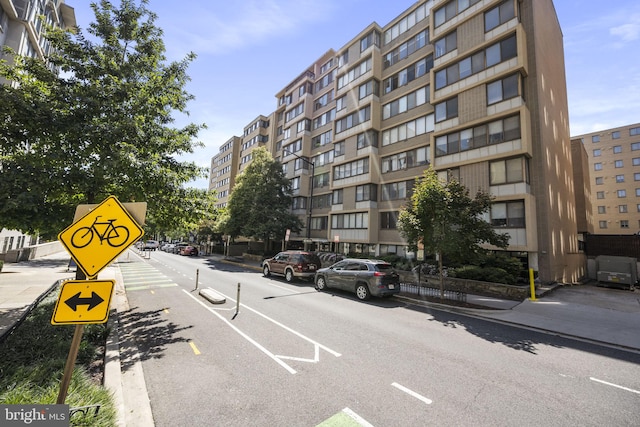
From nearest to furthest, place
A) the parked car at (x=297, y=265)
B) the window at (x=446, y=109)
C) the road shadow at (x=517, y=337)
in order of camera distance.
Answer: the road shadow at (x=517, y=337) → the parked car at (x=297, y=265) → the window at (x=446, y=109)

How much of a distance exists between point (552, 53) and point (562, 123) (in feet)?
19.4

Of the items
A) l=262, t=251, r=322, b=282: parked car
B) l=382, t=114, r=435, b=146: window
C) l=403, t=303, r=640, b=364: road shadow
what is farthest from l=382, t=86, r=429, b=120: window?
l=403, t=303, r=640, b=364: road shadow

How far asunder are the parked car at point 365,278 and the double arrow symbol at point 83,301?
1067 cm

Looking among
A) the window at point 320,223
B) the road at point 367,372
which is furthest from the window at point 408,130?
the road at point 367,372

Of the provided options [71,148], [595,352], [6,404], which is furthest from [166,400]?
[595,352]

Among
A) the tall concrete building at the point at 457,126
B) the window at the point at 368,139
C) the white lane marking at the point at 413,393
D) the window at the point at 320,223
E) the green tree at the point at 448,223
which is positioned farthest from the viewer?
the window at the point at 320,223

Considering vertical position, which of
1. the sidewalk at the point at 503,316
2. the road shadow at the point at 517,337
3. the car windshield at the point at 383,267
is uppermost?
the car windshield at the point at 383,267

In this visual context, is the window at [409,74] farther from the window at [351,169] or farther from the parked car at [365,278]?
the parked car at [365,278]

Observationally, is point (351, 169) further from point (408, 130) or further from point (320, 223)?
point (320, 223)

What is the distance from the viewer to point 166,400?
4.36m

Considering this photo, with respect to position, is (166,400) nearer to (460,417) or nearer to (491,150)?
(460,417)

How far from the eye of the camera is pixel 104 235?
348 cm

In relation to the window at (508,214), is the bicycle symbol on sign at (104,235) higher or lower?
lower

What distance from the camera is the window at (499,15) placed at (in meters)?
18.3
